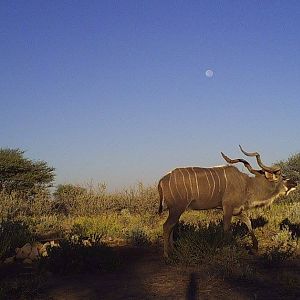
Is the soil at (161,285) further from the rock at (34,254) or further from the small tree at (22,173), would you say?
the small tree at (22,173)

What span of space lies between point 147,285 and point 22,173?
17.7 m

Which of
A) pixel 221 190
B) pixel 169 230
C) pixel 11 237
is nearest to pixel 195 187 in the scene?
pixel 221 190

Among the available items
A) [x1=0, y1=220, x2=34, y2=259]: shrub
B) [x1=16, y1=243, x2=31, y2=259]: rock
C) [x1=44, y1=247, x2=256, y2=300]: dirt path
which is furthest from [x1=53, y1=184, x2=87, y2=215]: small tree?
[x1=44, y1=247, x2=256, y2=300]: dirt path

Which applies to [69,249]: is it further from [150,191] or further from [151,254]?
[150,191]

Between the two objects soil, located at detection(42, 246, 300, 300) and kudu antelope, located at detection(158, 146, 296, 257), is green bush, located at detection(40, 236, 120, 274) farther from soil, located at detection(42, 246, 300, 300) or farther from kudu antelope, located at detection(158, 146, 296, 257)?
kudu antelope, located at detection(158, 146, 296, 257)

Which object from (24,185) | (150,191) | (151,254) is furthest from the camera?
(24,185)

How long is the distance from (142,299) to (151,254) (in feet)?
11.1

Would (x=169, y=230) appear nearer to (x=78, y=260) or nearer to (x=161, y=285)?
(x=78, y=260)

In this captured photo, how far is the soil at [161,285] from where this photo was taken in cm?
621

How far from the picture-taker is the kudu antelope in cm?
925

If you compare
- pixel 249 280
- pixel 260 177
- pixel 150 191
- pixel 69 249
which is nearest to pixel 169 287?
pixel 249 280

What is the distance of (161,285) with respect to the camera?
22.2 feet

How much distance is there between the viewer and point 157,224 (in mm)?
14047

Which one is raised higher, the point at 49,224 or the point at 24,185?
the point at 24,185
